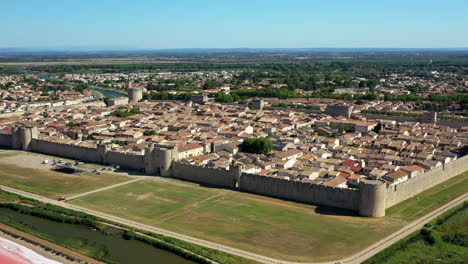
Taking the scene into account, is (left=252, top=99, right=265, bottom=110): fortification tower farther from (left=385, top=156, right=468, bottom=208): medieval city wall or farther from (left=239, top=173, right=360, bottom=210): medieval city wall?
(left=239, top=173, right=360, bottom=210): medieval city wall

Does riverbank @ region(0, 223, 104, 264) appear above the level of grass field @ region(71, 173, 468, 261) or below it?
below

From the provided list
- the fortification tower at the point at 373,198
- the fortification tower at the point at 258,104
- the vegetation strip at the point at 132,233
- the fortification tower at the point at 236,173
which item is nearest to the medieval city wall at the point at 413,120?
the fortification tower at the point at 258,104

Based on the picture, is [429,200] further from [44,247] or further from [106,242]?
[44,247]

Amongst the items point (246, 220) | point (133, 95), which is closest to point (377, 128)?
point (246, 220)

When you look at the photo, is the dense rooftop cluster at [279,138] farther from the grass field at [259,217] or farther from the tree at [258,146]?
the grass field at [259,217]

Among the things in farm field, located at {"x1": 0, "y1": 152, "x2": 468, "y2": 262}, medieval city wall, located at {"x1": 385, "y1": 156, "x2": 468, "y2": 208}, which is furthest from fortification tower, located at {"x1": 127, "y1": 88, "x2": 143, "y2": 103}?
medieval city wall, located at {"x1": 385, "y1": 156, "x2": 468, "y2": 208}

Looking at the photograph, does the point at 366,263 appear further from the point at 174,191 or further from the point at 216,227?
the point at 174,191
